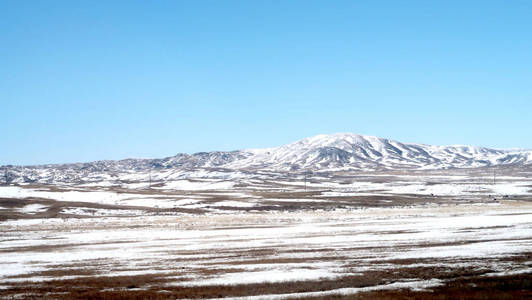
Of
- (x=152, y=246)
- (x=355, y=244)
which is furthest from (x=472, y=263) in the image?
(x=152, y=246)

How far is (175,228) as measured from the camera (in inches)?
3137

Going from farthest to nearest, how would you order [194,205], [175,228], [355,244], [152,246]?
[194,205] → [175,228] → [152,246] → [355,244]

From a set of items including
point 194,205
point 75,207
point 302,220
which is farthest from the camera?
point 194,205

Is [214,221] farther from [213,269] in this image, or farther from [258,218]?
[213,269]

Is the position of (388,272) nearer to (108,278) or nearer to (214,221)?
(108,278)

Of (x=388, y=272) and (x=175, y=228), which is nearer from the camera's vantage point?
(x=388, y=272)

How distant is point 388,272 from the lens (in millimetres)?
32312

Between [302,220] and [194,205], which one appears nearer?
[302,220]

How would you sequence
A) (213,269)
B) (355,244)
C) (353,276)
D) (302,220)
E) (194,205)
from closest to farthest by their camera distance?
(353,276), (213,269), (355,244), (302,220), (194,205)

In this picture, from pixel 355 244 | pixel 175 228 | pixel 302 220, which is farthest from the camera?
pixel 302 220

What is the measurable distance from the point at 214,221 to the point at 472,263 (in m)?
62.6

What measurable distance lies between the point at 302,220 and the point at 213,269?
54487 millimetres

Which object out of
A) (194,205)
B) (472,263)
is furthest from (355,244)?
(194,205)

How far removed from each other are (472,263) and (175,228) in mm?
53655
